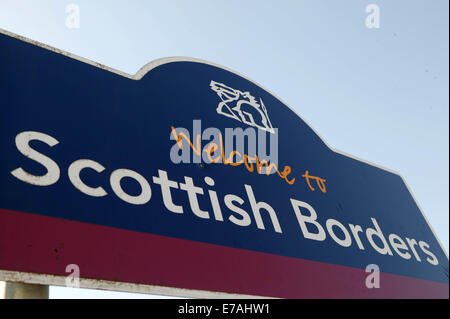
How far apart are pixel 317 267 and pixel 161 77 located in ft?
6.67

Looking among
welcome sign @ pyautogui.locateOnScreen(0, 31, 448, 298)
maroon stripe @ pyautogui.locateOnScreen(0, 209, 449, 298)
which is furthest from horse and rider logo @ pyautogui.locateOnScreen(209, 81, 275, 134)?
maroon stripe @ pyautogui.locateOnScreen(0, 209, 449, 298)

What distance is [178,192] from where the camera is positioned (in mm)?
3717

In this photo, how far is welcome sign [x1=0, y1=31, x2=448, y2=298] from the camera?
120 inches

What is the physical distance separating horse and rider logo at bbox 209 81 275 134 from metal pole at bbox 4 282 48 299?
216cm

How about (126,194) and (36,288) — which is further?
(126,194)

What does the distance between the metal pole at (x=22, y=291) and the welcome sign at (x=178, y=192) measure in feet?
0.35

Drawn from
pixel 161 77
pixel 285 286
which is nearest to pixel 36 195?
pixel 161 77

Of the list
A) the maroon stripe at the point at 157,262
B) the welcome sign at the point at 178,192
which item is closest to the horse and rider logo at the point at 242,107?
the welcome sign at the point at 178,192

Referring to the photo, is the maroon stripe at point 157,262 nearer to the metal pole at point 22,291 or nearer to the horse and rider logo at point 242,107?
the metal pole at point 22,291

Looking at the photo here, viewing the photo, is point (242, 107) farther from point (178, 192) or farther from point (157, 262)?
point (157, 262)

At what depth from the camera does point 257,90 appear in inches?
196


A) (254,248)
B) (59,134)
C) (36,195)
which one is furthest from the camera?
(254,248)

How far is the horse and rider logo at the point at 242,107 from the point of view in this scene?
14.8 ft
